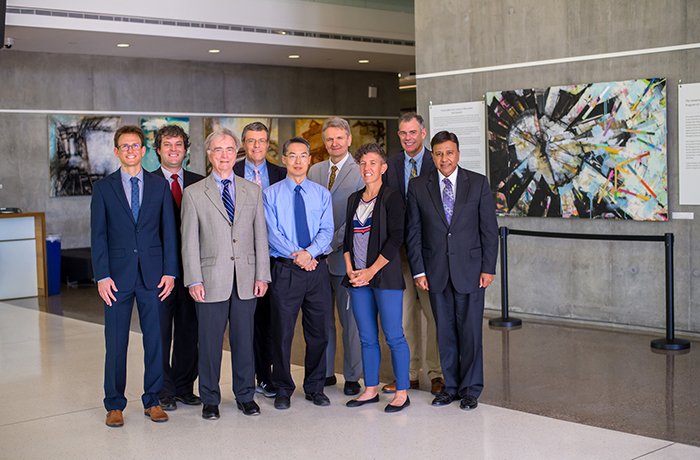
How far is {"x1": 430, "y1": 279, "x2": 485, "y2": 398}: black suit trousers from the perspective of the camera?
565 centimetres

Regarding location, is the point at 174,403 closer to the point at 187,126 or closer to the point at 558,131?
the point at 558,131

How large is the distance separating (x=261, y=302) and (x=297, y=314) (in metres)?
0.39

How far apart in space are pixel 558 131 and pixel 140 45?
22.7 feet

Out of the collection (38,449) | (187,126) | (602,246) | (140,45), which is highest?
(140,45)

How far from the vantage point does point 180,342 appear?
5.92 metres

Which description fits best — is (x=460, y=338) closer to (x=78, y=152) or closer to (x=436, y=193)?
(x=436, y=193)

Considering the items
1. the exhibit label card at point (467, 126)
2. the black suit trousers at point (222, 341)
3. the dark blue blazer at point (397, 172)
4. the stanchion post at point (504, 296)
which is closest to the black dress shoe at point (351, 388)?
the black suit trousers at point (222, 341)

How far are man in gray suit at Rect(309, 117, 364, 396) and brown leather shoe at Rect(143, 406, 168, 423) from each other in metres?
1.20

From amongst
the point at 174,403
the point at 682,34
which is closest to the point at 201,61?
the point at 682,34

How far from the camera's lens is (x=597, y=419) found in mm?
5336

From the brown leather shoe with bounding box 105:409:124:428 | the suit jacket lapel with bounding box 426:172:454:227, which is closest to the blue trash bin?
the brown leather shoe with bounding box 105:409:124:428

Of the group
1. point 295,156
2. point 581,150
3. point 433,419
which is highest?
point 581,150

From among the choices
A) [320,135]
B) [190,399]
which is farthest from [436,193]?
[320,135]

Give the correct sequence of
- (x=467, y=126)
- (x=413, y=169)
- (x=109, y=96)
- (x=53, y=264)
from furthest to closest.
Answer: (x=109, y=96) < (x=53, y=264) < (x=467, y=126) < (x=413, y=169)
